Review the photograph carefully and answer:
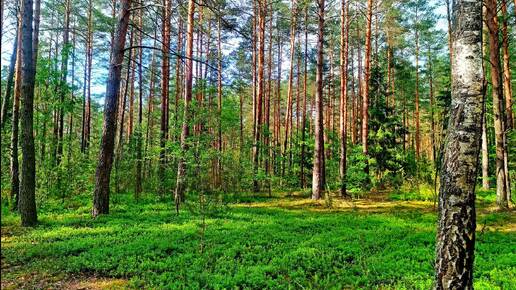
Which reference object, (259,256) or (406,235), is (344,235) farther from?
(259,256)

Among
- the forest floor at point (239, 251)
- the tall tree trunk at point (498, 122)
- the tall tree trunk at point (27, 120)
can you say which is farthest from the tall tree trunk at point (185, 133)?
the tall tree trunk at point (498, 122)

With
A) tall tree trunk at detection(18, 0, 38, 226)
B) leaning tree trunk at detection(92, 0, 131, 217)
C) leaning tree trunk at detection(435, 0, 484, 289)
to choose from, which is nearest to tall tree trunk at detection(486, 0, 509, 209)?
leaning tree trunk at detection(435, 0, 484, 289)

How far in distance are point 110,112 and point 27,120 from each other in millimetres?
2161

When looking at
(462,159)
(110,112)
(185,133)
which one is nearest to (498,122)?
(462,159)

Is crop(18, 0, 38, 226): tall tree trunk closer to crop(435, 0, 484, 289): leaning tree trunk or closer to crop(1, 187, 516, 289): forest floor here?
crop(1, 187, 516, 289): forest floor

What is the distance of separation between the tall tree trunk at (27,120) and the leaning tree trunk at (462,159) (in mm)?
9397

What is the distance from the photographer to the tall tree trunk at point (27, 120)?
8.31m

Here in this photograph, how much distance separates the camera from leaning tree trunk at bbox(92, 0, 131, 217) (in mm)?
9984

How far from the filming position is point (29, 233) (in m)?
7.87

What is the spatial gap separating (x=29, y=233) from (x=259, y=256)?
577 cm

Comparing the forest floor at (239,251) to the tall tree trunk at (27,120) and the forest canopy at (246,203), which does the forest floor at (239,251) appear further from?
the tall tree trunk at (27,120)

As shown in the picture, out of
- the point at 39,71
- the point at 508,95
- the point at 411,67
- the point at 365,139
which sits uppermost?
the point at 411,67

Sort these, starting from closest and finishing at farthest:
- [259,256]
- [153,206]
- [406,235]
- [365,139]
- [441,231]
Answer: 1. [441,231]
2. [259,256]
3. [406,235]
4. [153,206]
5. [365,139]

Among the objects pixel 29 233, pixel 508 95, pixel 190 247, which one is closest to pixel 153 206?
pixel 29 233
